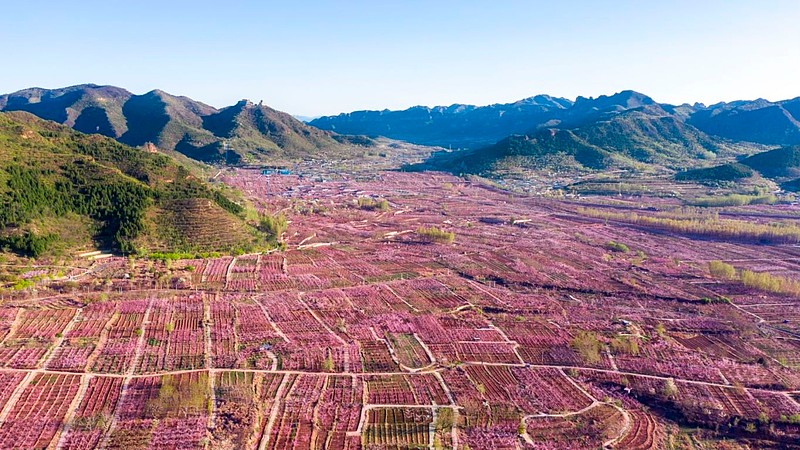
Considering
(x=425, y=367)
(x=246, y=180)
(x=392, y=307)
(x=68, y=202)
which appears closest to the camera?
(x=425, y=367)

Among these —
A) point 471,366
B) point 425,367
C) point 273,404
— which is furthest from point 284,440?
point 471,366

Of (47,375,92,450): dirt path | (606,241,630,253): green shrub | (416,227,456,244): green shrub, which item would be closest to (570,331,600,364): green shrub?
(47,375,92,450): dirt path

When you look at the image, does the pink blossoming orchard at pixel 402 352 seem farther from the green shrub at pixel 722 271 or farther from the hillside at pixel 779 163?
the hillside at pixel 779 163

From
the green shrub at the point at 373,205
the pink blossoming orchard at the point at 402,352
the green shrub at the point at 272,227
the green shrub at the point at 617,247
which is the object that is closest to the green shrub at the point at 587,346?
the pink blossoming orchard at the point at 402,352

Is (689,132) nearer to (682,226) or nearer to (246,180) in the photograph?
(682,226)

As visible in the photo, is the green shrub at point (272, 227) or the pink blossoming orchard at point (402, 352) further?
the green shrub at point (272, 227)

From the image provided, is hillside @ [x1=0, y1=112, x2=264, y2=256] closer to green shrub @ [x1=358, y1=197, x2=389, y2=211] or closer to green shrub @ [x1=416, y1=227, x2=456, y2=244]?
green shrub @ [x1=416, y1=227, x2=456, y2=244]

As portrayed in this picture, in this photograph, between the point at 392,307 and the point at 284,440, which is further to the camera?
the point at 392,307

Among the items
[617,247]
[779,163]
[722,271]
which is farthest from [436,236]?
[779,163]
